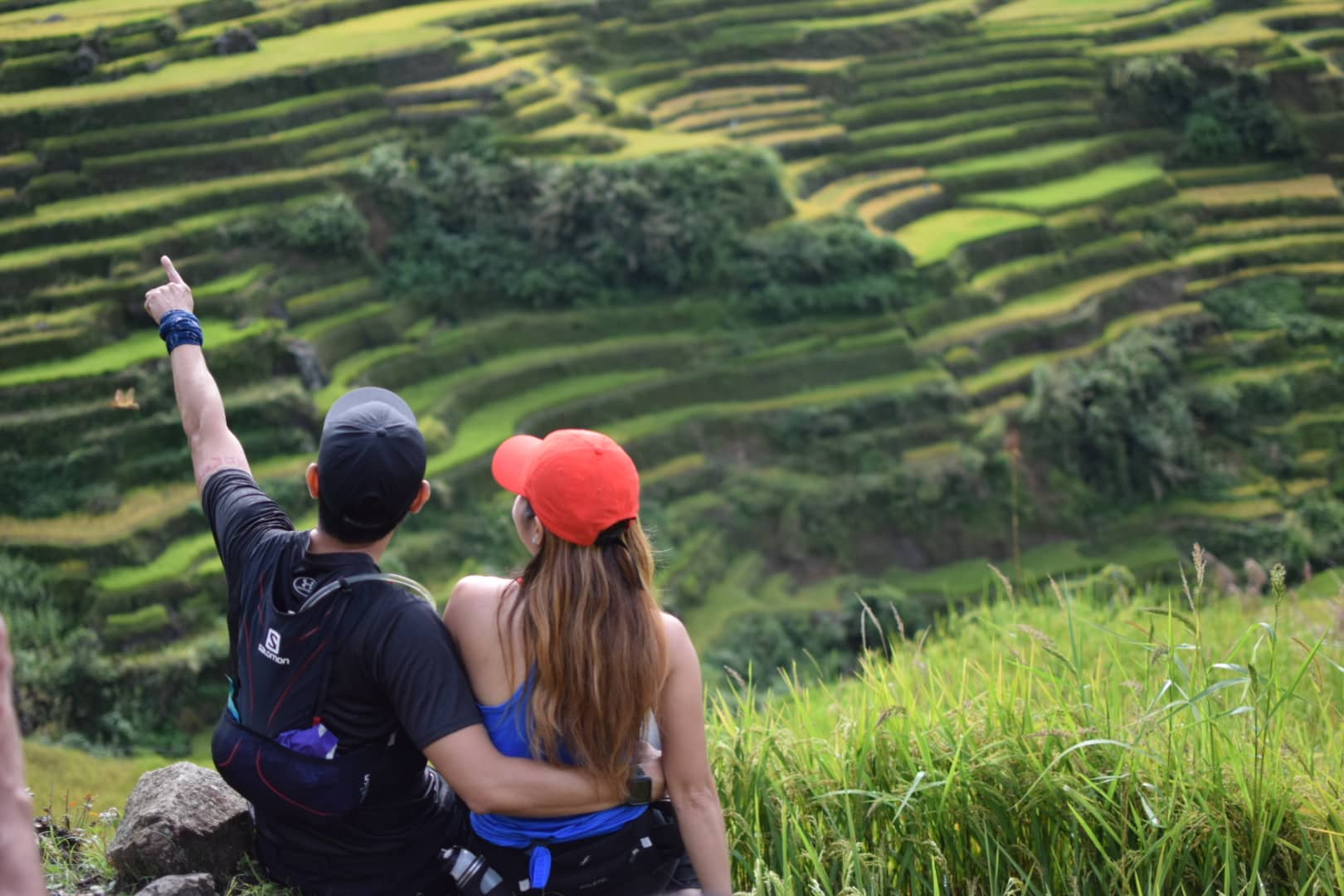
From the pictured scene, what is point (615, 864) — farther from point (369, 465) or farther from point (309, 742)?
point (369, 465)

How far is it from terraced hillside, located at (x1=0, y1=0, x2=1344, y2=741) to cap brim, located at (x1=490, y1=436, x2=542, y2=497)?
337 inches

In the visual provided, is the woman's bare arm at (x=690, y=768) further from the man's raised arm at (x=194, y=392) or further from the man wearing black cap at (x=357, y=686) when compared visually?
the man's raised arm at (x=194, y=392)

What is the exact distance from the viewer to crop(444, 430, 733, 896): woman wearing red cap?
1.94 metres

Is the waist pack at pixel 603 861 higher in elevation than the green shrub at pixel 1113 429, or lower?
higher

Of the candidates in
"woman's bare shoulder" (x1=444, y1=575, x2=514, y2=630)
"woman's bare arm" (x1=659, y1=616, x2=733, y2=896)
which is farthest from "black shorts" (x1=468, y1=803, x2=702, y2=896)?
"woman's bare shoulder" (x1=444, y1=575, x2=514, y2=630)

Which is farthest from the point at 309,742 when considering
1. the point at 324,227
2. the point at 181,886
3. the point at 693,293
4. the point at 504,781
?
the point at 693,293

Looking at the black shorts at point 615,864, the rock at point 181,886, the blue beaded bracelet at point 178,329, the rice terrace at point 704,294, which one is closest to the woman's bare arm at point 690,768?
the black shorts at point 615,864

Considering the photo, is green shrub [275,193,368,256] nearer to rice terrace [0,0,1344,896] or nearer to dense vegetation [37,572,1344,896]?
rice terrace [0,0,1344,896]

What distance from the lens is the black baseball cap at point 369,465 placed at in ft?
6.34

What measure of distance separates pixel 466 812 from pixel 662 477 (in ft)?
37.6

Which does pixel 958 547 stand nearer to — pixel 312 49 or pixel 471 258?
pixel 471 258

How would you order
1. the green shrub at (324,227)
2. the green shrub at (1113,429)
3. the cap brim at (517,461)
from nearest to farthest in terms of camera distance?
the cap brim at (517,461)
the green shrub at (324,227)
the green shrub at (1113,429)

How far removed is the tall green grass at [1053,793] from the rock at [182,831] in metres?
0.97

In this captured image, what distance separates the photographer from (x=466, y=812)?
227 cm
